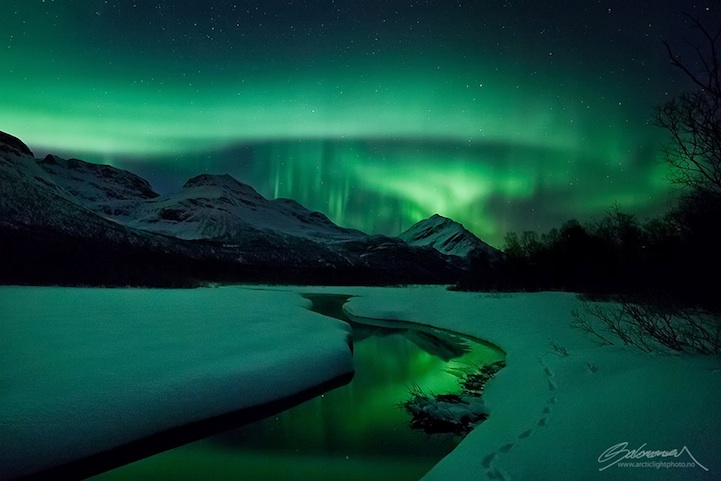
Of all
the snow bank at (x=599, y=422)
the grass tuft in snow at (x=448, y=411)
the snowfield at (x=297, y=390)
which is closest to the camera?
the snow bank at (x=599, y=422)

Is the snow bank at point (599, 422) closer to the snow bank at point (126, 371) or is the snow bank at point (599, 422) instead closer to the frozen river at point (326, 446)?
the frozen river at point (326, 446)

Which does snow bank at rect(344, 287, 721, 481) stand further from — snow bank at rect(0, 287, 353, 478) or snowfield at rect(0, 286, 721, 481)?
snow bank at rect(0, 287, 353, 478)

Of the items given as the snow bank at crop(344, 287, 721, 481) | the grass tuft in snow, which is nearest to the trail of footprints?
the snow bank at crop(344, 287, 721, 481)

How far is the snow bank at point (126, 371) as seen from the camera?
8.08 metres

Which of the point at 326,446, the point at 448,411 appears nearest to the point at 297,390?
the point at 326,446

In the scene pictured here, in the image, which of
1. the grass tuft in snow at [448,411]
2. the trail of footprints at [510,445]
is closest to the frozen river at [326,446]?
the grass tuft in snow at [448,411]

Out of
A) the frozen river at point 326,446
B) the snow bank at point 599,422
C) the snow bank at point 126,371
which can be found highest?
the snow bank at point 599,422

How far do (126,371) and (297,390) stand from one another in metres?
4.51

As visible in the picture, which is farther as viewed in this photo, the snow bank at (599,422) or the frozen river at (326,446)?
the frozen river at (326,446)

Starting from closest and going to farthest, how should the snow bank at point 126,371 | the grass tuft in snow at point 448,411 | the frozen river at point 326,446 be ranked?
the snow bank at point 126,371 → the frozen river at point 326,446 → the grass tuft in snow at point 448,411

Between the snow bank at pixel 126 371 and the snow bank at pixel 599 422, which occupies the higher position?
the snow bank at pixel 599 422

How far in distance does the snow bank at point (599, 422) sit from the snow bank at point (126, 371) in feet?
19.1

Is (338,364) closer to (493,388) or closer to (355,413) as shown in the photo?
(355,413)

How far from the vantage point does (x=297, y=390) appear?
1283cm
